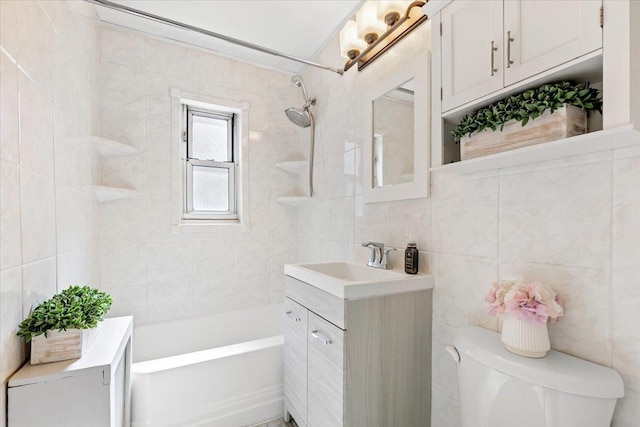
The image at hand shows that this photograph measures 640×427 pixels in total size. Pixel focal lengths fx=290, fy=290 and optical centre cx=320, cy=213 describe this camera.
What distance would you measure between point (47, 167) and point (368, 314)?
137 cm

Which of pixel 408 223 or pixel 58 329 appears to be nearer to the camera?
pixel 58 329

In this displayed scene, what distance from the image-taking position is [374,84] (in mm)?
1776

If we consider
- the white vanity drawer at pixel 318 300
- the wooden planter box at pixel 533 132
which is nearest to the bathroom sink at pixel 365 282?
the white vanity drawer at pixel 318 300

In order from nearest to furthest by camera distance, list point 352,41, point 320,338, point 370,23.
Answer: point 320,338
point 370,23
point 352,41

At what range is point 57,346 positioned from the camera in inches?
36.3

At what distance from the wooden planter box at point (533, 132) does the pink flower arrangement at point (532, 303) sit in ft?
1.46

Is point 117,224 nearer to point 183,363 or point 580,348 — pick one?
point 183,363

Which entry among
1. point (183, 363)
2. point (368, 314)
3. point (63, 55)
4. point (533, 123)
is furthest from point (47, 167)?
point (533, 123)

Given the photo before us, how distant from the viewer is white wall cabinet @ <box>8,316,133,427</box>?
0.82 metres

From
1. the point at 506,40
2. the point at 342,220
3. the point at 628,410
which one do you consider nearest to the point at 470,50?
the point at 506,40

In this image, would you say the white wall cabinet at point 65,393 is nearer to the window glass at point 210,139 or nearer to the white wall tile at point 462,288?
the white wall tile at point 462,288

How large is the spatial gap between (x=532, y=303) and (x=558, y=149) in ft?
1.51

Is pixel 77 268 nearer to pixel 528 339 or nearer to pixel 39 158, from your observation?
pixel 39 158

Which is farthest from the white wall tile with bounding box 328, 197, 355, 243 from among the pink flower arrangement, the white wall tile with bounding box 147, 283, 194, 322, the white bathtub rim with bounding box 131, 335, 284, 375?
the white wall tile with bounding box 147, 283, 194, 322
